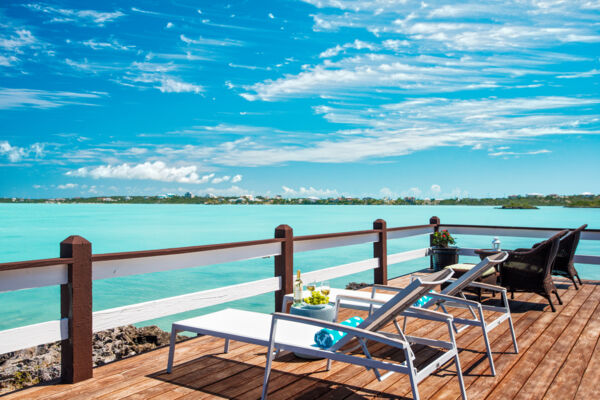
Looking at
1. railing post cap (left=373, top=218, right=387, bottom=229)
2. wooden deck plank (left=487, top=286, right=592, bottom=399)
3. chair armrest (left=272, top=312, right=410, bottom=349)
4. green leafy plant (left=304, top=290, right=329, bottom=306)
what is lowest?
wooden deck plank (left=487, top=286, right=592, bottom=399)

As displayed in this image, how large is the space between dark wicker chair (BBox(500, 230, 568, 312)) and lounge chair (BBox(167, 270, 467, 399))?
2830mm

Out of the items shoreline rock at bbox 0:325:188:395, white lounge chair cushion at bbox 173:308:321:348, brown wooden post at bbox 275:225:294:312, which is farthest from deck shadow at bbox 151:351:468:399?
shoreline rock at bbox 0:325:188:395

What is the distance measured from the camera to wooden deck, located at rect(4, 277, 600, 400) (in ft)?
11.0

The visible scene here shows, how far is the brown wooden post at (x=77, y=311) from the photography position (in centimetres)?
360

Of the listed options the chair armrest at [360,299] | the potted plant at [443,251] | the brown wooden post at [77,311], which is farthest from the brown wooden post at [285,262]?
the potted plant at [443,251]

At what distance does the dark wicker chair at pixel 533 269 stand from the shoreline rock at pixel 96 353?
4433mm

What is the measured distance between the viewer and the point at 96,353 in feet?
24.1

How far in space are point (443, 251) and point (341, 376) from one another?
20.3 feet

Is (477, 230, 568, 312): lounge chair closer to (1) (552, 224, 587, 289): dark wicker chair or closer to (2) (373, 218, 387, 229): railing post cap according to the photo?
(1) (552, 224, 587, 289): dark wicker chair

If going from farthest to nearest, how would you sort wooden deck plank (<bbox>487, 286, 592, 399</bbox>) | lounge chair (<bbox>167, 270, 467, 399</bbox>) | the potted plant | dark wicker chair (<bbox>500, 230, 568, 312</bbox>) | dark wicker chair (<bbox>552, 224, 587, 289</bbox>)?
1. the potted plant
2. dark wicker chair (<bbox>552, 224, 587, 289</bbox>)
3. dark wicker chair (<bbox>500, 230, 568, 312</bbox>)
4. wooden deck plank (<bbox>487, 286, 592, 399</bbox>)
5. lounge chair (<bbox>167, 270, 467, 399</bbox>)

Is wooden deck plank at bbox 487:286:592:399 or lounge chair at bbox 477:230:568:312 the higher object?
lounge chair at bbox 477:230:568:312

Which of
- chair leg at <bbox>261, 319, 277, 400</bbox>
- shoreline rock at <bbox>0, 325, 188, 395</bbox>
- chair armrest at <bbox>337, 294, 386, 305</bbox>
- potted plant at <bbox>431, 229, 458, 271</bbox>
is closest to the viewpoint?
chair leg at <bbox>261, 319, 277, 400</bbox>

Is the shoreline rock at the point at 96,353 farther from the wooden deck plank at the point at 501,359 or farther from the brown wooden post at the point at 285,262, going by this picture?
the wooden deck plank at the point at 501,359

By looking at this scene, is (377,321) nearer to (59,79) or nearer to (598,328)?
(598,328)
